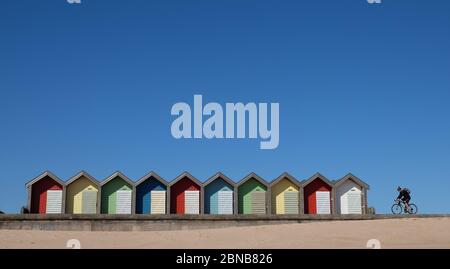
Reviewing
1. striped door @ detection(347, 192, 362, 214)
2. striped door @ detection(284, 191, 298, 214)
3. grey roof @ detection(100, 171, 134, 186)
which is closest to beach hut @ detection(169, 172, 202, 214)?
grey roof @ detection(100, 171, 134, 186)

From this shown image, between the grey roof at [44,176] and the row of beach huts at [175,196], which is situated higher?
the grey roof at [44,176]

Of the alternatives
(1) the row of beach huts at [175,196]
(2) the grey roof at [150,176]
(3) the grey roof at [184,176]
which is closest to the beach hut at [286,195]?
(1) the row of beach huts at [175,196]

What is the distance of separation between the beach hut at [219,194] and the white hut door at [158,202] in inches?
101

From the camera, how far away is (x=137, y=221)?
28609mm

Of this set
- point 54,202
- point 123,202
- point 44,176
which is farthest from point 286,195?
point 44,176

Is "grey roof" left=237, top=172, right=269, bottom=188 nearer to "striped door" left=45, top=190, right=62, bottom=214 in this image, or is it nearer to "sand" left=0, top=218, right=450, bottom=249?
"striped door" left=45, top=190, right=62, bottom=214

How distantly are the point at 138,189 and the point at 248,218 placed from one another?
9812 mm

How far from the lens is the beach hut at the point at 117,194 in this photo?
119ft

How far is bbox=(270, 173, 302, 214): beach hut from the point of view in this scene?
37438 millimetres

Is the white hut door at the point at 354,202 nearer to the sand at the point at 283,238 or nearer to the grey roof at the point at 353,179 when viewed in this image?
the grey roof at the point at 353,179

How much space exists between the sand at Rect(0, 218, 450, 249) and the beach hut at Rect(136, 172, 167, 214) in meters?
12.5

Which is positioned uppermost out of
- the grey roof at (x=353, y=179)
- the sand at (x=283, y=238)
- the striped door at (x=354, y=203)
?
the grey roof at (x=353, y=179)
